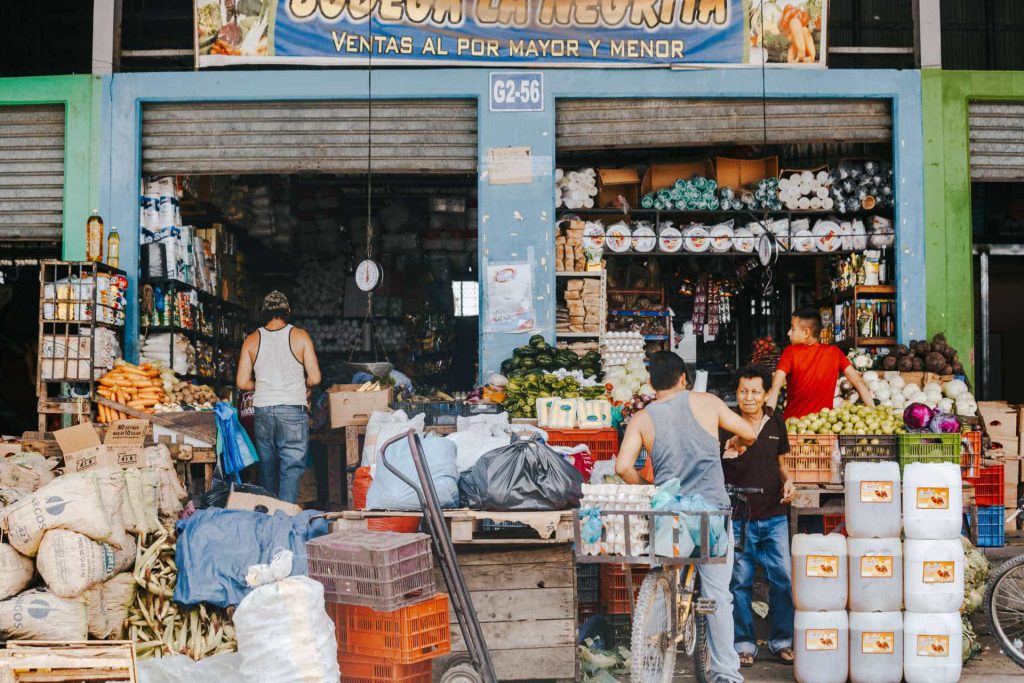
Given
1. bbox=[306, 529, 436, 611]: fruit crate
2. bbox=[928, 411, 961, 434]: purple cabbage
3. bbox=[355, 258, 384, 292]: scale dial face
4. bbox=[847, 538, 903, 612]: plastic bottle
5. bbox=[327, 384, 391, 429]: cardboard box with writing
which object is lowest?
bbox=[847, 538, 903, 612]: plastic bottle

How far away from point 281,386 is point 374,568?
4.47 metres

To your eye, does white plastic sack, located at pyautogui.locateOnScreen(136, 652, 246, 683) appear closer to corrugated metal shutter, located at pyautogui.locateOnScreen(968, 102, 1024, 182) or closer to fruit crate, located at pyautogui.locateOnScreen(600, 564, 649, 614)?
fruit crate, located at pyautogui.locateOnScreen(600, 564, 649, 614)

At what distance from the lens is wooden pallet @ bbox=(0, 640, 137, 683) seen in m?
5.38

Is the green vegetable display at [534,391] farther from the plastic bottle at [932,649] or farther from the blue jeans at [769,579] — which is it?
the plastic bottle at [932,649]

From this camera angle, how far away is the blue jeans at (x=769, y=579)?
23.8 feet

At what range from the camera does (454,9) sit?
424 inches

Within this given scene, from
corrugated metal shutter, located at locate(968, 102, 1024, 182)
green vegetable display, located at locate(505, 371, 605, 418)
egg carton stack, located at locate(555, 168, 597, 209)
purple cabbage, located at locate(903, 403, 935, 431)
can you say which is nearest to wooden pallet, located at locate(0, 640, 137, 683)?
green vegetable display, located at locate(505, 371, 605, 418)

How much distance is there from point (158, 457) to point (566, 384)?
138 inches

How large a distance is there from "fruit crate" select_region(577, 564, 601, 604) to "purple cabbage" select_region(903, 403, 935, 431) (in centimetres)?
287

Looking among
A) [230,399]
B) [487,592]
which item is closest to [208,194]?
[230,399]

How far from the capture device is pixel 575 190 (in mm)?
11484

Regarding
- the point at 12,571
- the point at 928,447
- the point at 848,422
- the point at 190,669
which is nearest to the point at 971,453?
the point at 928,447

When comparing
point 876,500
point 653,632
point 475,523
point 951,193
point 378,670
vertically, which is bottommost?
point 378,670

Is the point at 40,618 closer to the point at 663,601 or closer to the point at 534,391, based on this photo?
the point at 663,601
